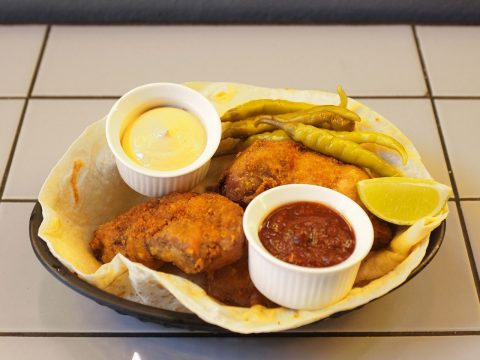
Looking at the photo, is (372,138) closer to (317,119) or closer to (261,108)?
(317,119)

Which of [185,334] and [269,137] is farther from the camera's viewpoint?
[269,137]

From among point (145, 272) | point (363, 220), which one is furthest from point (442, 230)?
point (145, 272)

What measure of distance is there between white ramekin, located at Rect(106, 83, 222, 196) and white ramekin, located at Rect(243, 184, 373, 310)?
21 centimetres

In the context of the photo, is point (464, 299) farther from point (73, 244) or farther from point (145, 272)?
point (73, 244)

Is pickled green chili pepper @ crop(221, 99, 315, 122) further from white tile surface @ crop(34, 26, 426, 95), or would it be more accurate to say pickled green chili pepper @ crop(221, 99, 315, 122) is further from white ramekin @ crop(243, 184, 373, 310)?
white tile surface @ crop(34, 26, 426, 95)

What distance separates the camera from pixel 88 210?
5.19 ft

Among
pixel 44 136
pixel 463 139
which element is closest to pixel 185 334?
pixel 44 136

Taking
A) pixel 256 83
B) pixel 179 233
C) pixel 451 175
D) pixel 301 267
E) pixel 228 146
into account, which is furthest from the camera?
pixel 256 83

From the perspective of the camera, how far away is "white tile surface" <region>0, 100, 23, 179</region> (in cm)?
188

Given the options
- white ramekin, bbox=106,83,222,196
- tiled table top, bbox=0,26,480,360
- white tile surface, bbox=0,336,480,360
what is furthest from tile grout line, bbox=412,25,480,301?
white ramekin, bbox=106,83,222,196

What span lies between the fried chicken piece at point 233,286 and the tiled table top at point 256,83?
12 cm

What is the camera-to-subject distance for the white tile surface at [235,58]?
2113 mm

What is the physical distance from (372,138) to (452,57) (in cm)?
80

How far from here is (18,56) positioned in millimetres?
2189
